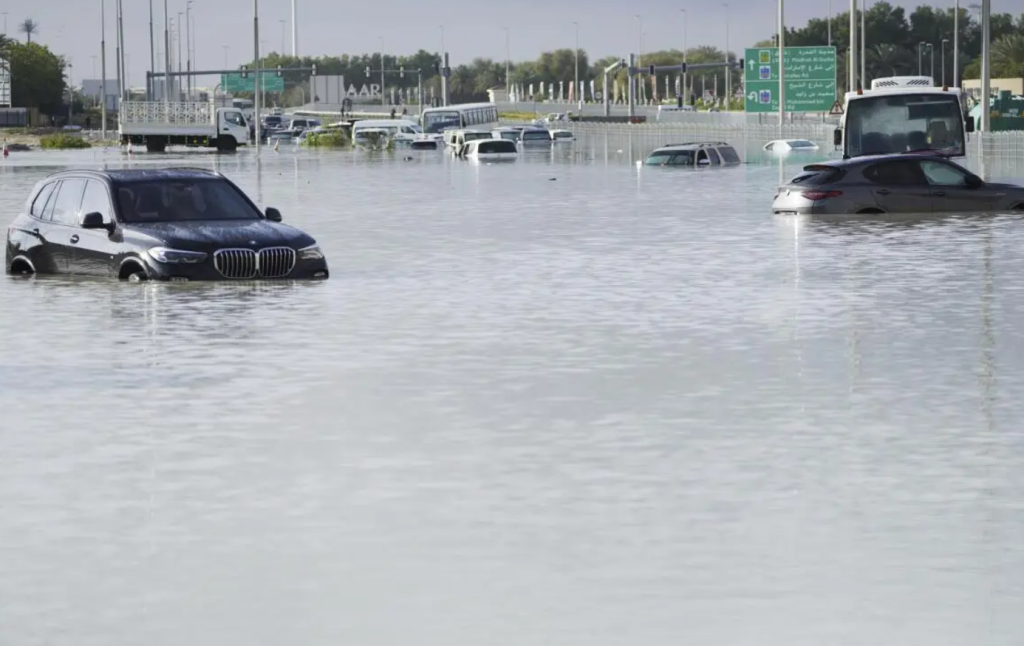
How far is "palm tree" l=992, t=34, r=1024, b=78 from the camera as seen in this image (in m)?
155

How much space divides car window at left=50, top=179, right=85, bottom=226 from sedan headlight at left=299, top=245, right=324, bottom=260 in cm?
258

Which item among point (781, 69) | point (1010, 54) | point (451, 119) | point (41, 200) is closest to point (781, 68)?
point (781, 69)

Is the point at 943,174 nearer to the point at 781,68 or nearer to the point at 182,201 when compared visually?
the point at 182,201

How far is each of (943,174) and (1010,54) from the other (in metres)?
123

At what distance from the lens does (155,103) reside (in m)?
102

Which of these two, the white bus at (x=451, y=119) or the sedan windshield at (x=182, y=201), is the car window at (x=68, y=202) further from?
the white bus at (x=451, y=119)

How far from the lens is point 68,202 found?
23.5m

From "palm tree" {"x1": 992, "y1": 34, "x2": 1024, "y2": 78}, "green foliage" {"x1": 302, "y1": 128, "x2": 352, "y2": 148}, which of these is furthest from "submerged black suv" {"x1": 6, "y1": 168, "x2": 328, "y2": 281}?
"palm tree" {"x1": 992, "y1": 34, "x2": 1024, "y2": 78}

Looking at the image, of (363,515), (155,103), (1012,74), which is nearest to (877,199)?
(363,515)

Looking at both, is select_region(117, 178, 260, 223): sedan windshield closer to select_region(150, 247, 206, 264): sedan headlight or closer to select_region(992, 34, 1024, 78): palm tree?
select_region(150, 247, 206, 264): sedan headlight

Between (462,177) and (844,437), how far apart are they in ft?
165

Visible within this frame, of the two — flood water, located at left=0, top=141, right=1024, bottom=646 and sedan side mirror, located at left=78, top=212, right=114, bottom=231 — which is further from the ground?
sedan side mirror, located at left=78, top=212, right=114, bottom=231

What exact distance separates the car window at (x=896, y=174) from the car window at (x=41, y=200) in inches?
636

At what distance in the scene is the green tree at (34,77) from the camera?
187 metres
